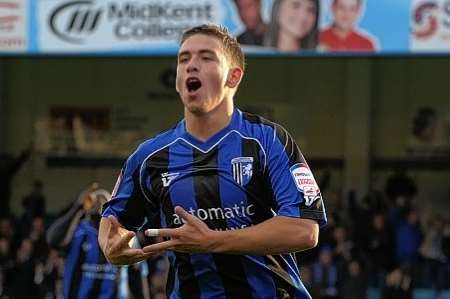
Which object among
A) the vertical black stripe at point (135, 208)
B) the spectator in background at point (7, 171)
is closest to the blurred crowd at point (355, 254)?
the spectator in background at point (7, 171)

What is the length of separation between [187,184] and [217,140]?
7.6 inches

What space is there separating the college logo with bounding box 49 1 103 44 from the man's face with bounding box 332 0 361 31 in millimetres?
2952

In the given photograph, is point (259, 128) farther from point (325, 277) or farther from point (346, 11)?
point (325, 277)

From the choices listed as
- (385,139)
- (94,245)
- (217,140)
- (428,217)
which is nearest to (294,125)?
(385,139)

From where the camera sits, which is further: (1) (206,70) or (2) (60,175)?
(2) (60,175)

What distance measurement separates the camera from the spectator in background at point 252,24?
42.8ft

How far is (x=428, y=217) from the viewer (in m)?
18.2

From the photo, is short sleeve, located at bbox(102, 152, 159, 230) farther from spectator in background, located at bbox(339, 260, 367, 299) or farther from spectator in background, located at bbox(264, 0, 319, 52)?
spectator in background, located at bbox(339, 260, 367, 299)

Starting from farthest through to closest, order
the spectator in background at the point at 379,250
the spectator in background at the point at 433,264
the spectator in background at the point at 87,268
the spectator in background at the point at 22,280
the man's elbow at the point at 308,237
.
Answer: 1. the spectator in background at the point at 433,264
2. the spectator in background at the point at 379,250
3. the spectator in background at the point at 22,280
4. the spectator in background at the point at 87,268
5. the man's elbow at the point at 308,237

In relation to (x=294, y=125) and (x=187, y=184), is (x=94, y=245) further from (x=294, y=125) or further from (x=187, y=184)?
(x=294, y=125)

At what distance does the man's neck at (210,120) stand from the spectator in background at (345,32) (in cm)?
925

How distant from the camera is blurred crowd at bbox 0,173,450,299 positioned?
14023mm

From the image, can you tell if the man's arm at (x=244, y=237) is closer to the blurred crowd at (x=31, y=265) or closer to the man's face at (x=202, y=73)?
the man's face at (x=202, y=73)

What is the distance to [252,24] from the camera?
13078 mm
